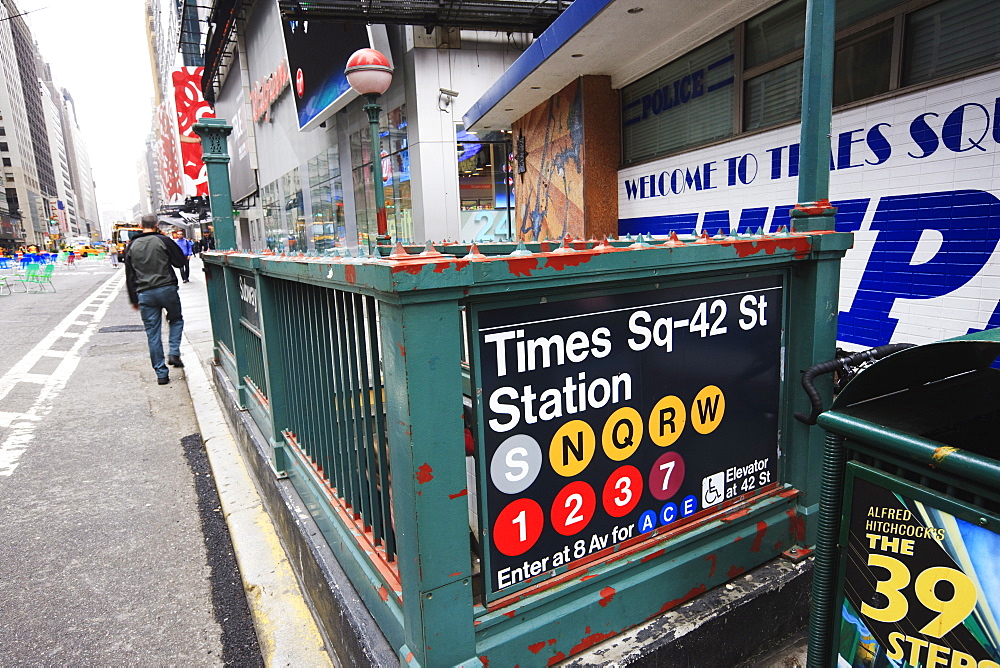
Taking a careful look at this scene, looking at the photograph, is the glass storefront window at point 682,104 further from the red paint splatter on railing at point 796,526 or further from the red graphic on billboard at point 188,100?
the red graphic on billboard at point 188,100


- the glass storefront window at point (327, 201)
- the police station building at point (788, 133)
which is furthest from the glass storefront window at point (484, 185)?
the glass storefront window at point (327, 201)

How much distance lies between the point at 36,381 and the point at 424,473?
8686 millimetres

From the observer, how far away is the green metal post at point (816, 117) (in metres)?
2.36

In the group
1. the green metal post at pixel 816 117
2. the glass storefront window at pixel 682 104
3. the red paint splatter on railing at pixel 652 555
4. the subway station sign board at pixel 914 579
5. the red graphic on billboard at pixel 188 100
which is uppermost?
the red graphic on billboard at pixel 188 100

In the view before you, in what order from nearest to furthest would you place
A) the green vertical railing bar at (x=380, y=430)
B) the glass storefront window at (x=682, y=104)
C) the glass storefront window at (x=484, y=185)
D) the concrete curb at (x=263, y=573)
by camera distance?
the green vertical railing bar at (x=380, y=430), the concrete curb at (x=263, y=573), the glass storefront window at (x=682, y=104), the glass storefront window at (x=484, y=185)

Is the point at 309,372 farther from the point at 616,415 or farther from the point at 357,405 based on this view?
the point at 616,415

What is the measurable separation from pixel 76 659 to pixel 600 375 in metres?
2.68

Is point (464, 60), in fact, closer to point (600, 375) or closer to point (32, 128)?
point (600, 375)

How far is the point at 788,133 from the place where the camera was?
6168mm

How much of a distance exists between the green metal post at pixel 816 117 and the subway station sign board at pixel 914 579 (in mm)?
1279

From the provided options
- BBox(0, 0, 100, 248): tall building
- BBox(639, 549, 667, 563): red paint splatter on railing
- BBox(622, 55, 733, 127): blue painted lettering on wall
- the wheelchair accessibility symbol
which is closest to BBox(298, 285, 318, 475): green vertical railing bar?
BBox(639, 549, 667, 563): red paint splatter on railing

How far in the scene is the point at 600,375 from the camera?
77.6 inches

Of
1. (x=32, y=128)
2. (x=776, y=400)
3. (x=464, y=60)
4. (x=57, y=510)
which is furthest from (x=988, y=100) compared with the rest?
(x=32, y=128)

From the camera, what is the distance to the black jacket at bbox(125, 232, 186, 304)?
7.54 metres
